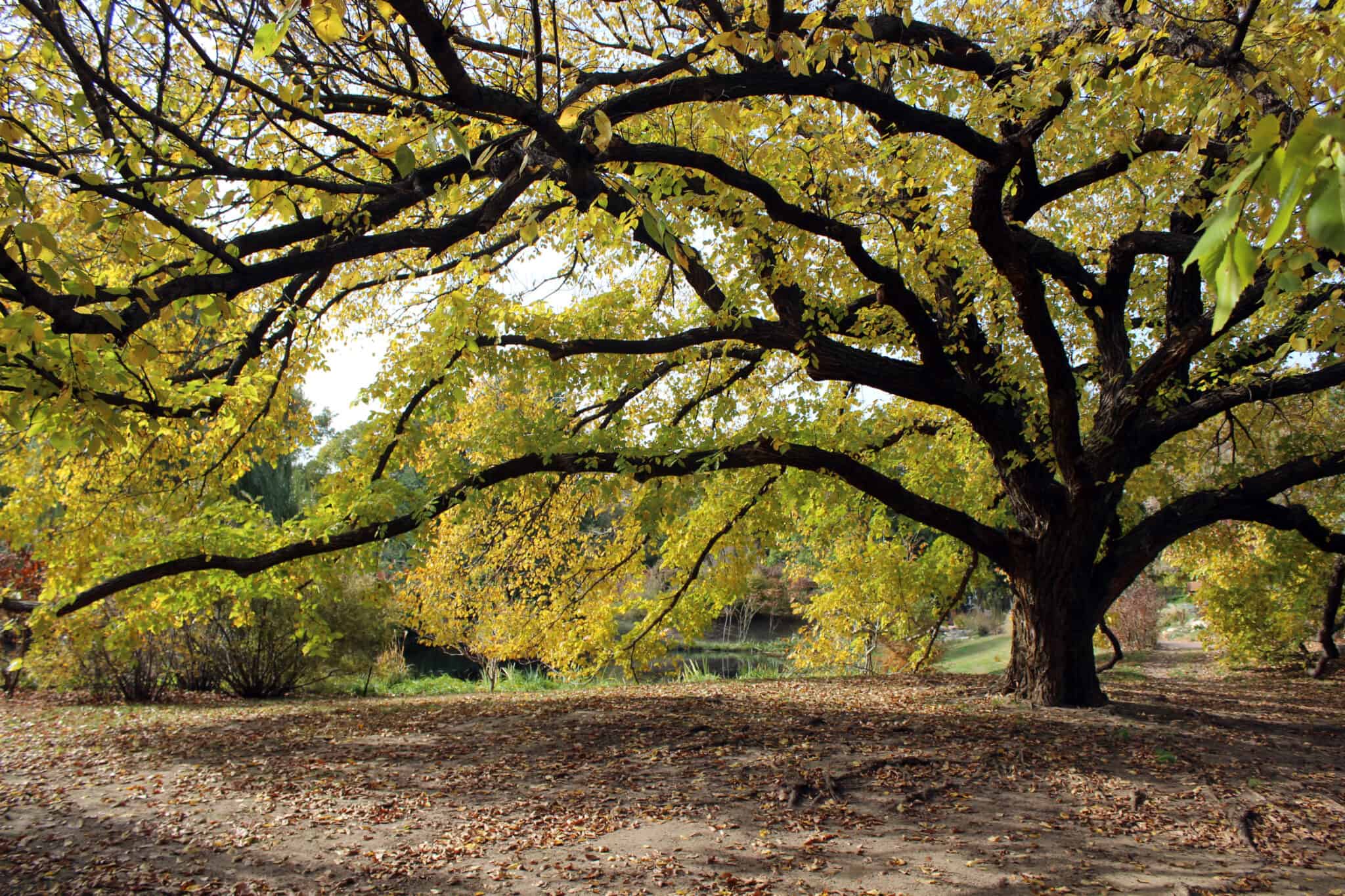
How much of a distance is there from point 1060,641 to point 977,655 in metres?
13.5

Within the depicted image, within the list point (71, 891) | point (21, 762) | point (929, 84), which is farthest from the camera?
point (21, 762)

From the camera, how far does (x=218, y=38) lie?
5.69 m

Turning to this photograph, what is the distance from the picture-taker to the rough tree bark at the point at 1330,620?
11383mm

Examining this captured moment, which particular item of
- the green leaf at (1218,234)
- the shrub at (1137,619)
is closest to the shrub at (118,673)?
the green leaf at (1218,234)

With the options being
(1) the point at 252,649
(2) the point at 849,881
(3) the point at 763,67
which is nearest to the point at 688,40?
(3) the point at 763,67

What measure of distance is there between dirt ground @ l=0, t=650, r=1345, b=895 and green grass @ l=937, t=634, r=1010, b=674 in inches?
376

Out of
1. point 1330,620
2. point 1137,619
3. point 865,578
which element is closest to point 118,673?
point 865,578

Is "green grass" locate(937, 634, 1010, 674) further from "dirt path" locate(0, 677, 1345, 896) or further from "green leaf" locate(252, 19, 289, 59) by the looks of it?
"green leaf" locate(252, 19, 289, 59)

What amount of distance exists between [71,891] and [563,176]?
4.13 meters

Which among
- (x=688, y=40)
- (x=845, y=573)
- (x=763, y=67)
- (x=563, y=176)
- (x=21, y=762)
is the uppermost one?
(x=688, y=40)

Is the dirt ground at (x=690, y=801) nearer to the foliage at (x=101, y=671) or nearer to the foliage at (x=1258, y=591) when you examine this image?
the foliage at (x=101, y=671)

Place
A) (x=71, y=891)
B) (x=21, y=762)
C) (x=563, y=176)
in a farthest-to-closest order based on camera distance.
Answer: (x=21, y=762) < (x=563, y=176) < (x=71, y=891)

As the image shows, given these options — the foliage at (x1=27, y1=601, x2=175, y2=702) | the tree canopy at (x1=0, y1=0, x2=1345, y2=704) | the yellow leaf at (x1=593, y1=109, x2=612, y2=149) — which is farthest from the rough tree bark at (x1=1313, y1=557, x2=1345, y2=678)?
the foliage at (x1=27, y1=601, x2=175, y2=702)

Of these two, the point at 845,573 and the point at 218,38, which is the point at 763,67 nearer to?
the point at 218,38
